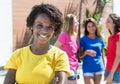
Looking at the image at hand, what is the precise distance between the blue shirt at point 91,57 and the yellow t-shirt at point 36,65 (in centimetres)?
316

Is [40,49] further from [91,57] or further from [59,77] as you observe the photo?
[91,57]

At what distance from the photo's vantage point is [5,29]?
35.0ft

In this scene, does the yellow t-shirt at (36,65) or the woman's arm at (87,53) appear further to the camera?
the woman's arm at (87,53)

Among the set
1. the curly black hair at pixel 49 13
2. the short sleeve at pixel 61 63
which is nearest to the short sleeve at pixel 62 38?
the curly black hair at pixel 49 13

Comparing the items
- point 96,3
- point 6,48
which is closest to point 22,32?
point 6,48

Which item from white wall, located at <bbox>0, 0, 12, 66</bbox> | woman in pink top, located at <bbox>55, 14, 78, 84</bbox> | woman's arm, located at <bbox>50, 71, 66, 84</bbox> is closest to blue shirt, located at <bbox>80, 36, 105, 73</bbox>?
woman in pink top, located at <bbox>55, 14, 78, 84</bbox>

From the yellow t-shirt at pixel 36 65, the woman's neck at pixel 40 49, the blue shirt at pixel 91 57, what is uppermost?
the woman's neck at pixel 40 49

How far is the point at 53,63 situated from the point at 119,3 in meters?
14.3

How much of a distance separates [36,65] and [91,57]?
10.9 feet

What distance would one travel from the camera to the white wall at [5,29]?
414 inches

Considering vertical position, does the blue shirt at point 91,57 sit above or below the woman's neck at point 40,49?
below

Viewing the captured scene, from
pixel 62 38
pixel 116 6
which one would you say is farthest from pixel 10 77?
pixel 116 6

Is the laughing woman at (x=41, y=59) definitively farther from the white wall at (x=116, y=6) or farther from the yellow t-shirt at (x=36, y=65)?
the white wall at (x=116, y=6)

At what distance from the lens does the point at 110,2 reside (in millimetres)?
15812
